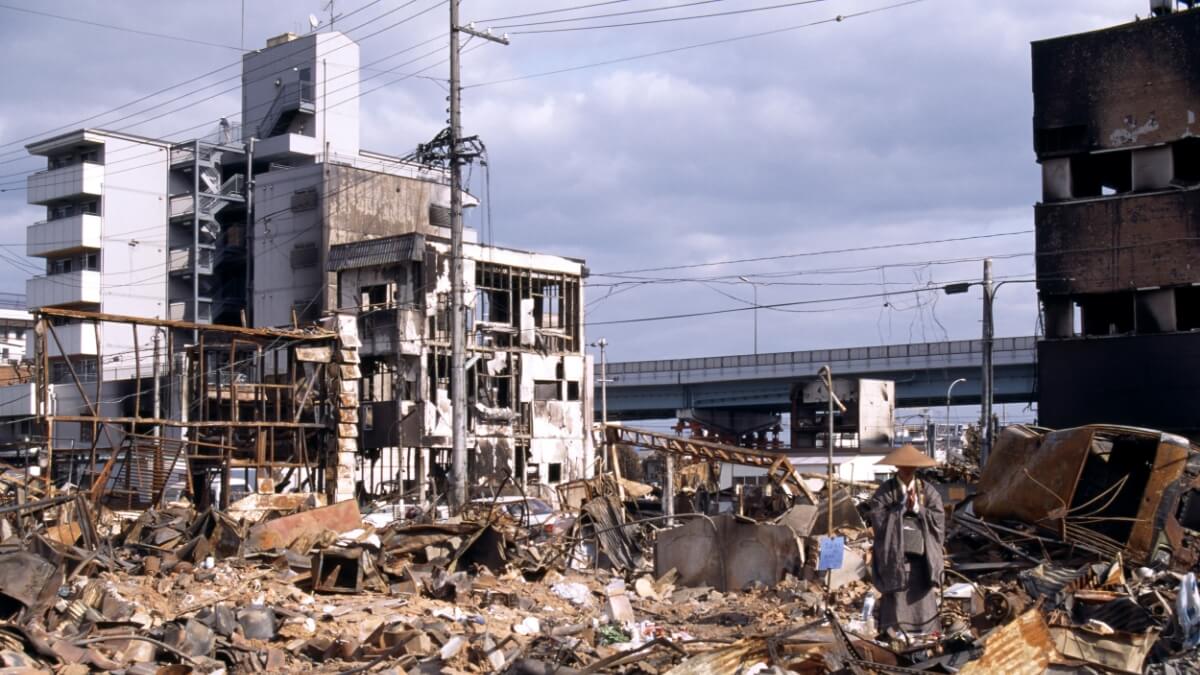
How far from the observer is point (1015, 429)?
1878cm

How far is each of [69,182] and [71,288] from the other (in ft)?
17.7

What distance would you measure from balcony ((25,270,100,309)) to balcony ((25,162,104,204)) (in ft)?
13.1

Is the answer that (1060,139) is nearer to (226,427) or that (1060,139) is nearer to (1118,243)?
(1118,243)

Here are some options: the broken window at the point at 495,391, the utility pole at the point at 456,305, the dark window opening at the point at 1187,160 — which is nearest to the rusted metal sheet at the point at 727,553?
the utility pole at the point at 456,305

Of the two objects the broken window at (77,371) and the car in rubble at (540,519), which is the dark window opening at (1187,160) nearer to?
the car in rubble at (540,519)

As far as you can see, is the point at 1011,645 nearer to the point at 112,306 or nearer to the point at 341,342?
the point at 341,342

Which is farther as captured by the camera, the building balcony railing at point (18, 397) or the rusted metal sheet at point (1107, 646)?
the building balcony railing at point (18, 397)

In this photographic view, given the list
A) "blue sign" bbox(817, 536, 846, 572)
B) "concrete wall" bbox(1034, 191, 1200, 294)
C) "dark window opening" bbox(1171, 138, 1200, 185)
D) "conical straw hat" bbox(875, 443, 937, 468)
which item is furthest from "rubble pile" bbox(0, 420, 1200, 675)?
"dark window opening" bbox(1171, 138, 1200, 185)

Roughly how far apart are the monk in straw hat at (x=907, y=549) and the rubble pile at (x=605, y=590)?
0.31m

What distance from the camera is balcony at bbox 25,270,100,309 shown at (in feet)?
210

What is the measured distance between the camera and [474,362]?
43.6 metres

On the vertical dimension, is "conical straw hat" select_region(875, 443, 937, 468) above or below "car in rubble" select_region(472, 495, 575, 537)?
above

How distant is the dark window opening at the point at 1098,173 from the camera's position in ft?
108

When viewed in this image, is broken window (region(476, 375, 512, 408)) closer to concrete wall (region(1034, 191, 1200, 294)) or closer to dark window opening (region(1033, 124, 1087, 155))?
concrete wall (region(1034, 191, 1200, 294))
